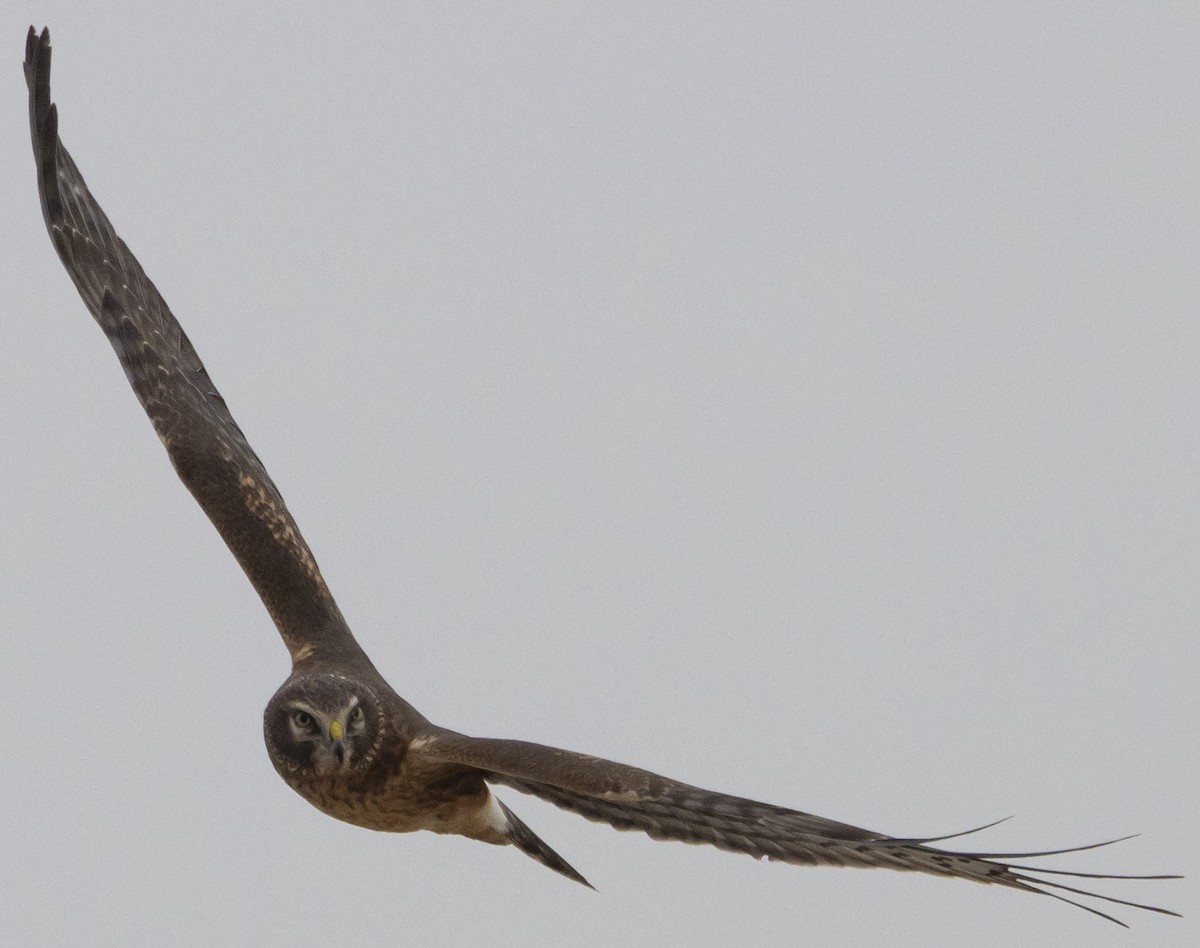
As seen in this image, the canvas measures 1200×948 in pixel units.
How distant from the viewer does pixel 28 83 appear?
650cm

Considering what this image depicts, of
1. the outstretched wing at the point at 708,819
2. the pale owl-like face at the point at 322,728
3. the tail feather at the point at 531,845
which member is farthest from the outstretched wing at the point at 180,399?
the outstretched wing at the point at 708,819

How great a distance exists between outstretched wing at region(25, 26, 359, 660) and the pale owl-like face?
567 mm

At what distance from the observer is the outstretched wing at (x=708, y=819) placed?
4367 millimetres

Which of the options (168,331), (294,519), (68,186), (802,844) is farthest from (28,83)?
(802,844)

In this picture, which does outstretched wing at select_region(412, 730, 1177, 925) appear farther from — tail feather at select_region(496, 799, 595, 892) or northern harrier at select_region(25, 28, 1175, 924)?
tail feather at select_region(496, 799, 595, 892)

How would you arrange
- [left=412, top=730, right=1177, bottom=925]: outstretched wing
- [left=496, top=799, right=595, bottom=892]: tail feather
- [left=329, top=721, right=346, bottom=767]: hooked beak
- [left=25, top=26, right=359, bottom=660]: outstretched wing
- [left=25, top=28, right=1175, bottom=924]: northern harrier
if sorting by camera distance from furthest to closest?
1. [left=25, top=26, right=359, bottom=660]: outstretched wing
2. [left=496, top=799, right=595, bottom=892]: tail feather
3. [left=329, top=721, right=346, bottom=767]: hooked beak
4. [left=25, top=28, right=1175, bottom=924]: northern harrier
5. [left=412, top=730, right=1177, bottom=925]: outstretched wing

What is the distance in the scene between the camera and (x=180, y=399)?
6.89 meters

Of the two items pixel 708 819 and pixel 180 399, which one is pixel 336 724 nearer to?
pixel 708 819

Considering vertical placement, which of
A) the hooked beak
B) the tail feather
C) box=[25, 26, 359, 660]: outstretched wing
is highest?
box=[25, 26, 359, 660]: outstretched wing

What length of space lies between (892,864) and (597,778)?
2.94ft

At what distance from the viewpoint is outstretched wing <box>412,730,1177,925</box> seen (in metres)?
4.37

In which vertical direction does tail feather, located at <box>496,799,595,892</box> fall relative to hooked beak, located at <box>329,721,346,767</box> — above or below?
above

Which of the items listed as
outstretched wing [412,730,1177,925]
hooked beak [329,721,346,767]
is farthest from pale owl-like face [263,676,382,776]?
outstretched wing [412,730,1177,925]

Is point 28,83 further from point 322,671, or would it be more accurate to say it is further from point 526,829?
point 526,829
